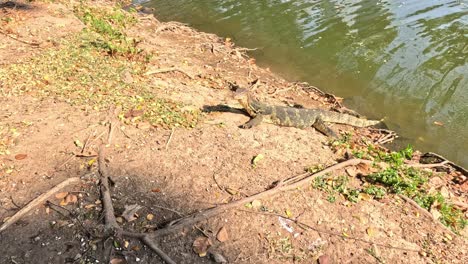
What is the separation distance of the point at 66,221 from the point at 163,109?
306cm

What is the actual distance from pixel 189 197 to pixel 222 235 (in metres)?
0.76

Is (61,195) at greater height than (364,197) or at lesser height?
greater

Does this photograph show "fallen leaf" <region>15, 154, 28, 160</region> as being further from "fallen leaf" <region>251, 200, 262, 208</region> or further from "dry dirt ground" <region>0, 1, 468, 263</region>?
"fallen leaf" <region>251, 200, 262, 208</region>

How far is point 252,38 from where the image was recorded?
44.5 ft

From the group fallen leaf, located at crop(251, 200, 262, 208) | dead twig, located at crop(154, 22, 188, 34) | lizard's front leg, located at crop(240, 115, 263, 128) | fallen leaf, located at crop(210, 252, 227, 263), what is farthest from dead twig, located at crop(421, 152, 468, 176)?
dead twig, located at crop(154, 22, 188, 34)

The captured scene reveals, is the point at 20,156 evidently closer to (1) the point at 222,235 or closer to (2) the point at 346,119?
(1) the point at 222,235

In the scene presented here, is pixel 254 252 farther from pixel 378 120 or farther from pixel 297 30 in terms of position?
pixel 297 30

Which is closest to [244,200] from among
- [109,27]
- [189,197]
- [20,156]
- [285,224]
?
[285,224]

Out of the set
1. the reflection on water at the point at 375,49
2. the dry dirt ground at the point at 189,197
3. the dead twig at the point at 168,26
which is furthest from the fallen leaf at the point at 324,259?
the dead twig at the point at 168,26

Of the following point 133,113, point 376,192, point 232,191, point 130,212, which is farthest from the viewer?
point 133,113

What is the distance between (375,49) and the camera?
39.0 ft

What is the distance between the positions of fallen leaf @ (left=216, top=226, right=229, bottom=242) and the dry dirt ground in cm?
4

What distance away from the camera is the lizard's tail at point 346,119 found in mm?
8221

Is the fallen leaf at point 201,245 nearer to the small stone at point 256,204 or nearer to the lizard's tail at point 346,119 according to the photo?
the small stone at point 256,204
